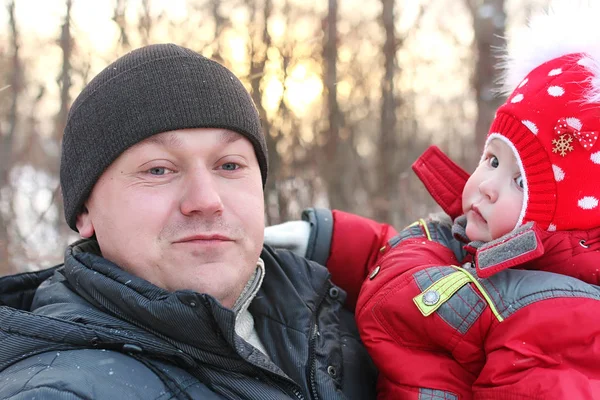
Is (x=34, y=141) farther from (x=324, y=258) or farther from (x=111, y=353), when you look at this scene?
(x=111, y=353)

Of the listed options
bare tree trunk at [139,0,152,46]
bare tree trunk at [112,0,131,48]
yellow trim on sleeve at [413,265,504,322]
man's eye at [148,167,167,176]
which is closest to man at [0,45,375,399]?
man's eye at [148,167,167,176]

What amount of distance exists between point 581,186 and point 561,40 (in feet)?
1.80

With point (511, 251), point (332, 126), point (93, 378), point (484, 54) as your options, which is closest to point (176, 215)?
point (93, 378)

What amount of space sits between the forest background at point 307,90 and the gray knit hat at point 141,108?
165 inches

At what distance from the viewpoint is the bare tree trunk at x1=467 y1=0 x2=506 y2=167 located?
8805 millimetres

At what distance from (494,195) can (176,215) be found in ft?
3.39

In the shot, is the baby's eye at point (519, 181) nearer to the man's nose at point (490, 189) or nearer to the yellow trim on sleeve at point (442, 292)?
the man's nose at point (490, 189)

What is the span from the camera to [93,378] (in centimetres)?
137

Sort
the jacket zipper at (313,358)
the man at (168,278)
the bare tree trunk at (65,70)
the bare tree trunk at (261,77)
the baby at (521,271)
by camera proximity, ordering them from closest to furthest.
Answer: the man at (168,278) → the baby at (521,271) → the jacket zipper at (313,358) → the bare tree trunk at (65,70) → the bare tree trunk at (261,77)

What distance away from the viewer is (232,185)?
1.86m

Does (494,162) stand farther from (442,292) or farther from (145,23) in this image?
(145,23)

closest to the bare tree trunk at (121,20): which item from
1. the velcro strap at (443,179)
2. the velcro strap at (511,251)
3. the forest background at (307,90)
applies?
the forest background at (307,90)

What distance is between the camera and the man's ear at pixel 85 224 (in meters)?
1.96

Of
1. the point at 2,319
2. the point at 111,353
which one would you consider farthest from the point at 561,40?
the point at 2,319
